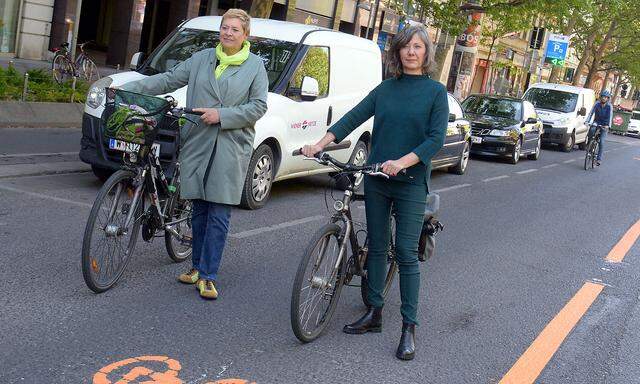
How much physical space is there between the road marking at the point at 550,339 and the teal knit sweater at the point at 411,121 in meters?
1.26

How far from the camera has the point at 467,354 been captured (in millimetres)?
5426

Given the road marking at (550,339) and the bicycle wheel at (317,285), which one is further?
the road marking at (550,339)

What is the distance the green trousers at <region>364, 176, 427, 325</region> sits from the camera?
5.20 m

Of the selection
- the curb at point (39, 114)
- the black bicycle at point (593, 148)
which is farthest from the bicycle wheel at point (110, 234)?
the black bicycle at point (593, 148)

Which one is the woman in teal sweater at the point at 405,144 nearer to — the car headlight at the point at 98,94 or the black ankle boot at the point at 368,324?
the black ankle boot at the point at 368,324

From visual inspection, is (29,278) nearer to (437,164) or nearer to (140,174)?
(140,174)

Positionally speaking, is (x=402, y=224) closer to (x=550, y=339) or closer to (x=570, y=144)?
(x=550, y=339)

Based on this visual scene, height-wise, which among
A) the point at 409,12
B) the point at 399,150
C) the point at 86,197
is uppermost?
the point at 409,12

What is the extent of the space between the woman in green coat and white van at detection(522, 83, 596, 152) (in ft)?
72.6

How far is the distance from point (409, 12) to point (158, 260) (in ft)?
118

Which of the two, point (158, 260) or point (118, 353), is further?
point (158, 260)

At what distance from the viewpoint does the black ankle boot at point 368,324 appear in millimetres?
5543

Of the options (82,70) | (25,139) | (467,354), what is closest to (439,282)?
(467,354)

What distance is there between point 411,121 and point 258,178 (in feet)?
14.9
